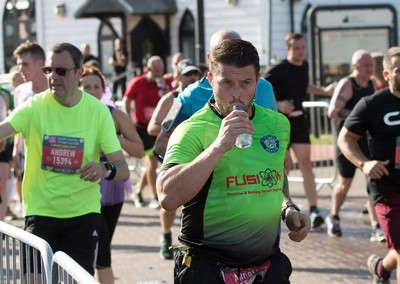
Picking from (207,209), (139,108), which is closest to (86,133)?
(207,209)

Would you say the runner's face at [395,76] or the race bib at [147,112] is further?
the race bib at [147,112]

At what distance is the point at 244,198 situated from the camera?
394 cm

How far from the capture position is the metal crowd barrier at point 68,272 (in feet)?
10.6

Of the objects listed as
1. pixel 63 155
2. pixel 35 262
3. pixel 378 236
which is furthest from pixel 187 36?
pixel 35 262

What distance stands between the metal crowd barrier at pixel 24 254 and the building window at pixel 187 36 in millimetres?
24223

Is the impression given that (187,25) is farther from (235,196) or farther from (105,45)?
(235,196)

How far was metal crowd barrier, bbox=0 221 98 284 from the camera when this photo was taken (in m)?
3.49

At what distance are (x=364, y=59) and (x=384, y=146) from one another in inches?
132

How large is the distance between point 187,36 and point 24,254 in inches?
980


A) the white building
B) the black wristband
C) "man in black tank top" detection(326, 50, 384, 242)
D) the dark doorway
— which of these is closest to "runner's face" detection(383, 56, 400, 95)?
the black wristband

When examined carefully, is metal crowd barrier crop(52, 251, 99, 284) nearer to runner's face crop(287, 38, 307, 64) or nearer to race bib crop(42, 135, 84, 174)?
race bib crop(42, 135, 84, 174)

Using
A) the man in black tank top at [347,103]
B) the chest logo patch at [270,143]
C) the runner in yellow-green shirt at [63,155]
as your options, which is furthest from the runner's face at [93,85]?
the man in black tank top at [347,103]

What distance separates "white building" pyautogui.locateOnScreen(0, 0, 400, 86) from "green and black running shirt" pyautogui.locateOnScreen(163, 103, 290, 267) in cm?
1623

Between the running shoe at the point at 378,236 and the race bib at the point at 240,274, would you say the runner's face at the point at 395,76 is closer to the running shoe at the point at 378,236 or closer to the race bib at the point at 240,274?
the race bib at the point at 240,274
